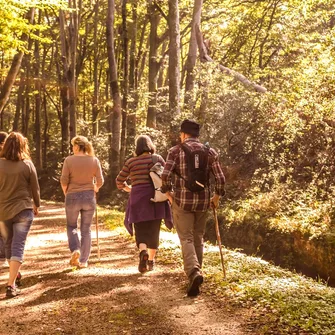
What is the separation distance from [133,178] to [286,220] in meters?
6.80

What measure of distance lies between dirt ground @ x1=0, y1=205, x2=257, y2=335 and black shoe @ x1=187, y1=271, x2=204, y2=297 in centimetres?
11

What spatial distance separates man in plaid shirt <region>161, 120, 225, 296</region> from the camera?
23.8 feet

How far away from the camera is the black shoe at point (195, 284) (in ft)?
23.0

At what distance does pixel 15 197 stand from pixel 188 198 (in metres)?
2.39

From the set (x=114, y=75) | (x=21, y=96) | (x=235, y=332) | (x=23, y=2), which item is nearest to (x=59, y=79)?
(x=21, y=96)

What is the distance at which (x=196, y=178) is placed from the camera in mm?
7246

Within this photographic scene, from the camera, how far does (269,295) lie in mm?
6828

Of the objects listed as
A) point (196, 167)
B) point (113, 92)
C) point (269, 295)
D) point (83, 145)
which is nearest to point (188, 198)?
point (196, 167)

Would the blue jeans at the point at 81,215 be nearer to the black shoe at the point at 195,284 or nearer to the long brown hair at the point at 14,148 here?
the long brown hair at the point at 14,148

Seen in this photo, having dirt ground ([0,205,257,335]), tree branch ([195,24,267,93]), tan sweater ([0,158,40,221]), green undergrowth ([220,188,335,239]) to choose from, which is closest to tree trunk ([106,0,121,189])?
tree branch ([195,24,267,93])

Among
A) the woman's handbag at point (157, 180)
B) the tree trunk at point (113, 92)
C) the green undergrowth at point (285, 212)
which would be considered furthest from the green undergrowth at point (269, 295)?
the tree trunk at point (113, 92)

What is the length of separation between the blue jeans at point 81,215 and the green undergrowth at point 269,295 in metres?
1.44

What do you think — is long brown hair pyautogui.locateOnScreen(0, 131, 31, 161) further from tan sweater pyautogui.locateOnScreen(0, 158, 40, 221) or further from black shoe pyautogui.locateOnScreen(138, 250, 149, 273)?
black shoe pyautogui.locateOnScreen(138, 250, 149, 273)

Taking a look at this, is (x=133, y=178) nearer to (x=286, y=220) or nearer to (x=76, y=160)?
(x=76, y=160)
